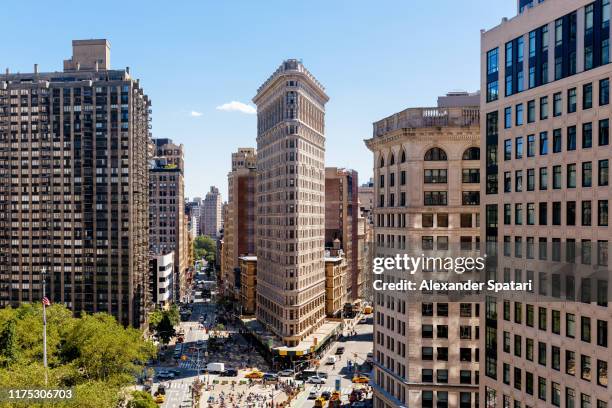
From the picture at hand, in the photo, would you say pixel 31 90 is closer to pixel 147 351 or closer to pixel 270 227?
pixel 270 227

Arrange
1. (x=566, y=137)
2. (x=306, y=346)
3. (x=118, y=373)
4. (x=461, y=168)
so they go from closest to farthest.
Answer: (x=566, y=137) → (x=461, y=168) → (x=118, y=373) → (x=306, y=346)

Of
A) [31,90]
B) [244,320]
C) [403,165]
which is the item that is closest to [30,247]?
[31,90]

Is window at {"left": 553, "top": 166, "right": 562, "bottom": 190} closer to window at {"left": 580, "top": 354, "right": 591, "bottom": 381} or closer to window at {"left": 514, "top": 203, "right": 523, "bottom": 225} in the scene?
window at {"left": 514, "top": 203, "right": 523, "bottom": 225}

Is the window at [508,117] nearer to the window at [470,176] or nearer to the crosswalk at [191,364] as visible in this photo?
the window at [470,176]

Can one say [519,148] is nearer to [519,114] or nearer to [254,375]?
[519,114]

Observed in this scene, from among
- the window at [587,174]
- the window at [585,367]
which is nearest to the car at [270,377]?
the window at [585,367]

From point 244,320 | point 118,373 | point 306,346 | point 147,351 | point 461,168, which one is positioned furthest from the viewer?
point 244,320


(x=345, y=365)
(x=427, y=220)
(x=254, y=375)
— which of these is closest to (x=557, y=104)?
(x=427, y=220)

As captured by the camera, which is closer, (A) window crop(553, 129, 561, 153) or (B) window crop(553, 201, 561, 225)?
(B) window crop(553, 201, 561, 225)

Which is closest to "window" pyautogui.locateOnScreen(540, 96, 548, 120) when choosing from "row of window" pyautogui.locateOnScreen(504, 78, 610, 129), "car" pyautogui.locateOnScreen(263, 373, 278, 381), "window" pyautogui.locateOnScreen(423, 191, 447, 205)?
"row of window" pyautogui.locateOnScreen(504, 78, 610, 129)
